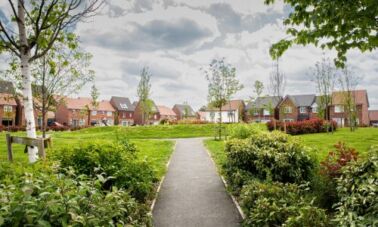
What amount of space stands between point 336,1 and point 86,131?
4255cm

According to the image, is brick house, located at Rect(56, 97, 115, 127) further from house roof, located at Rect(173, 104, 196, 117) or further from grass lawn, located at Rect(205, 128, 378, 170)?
grass lawn, located at Rect(205, 128, 378, 170)

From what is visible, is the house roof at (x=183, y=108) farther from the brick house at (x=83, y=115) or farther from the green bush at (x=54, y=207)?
the green bush at (x=54, y=207)

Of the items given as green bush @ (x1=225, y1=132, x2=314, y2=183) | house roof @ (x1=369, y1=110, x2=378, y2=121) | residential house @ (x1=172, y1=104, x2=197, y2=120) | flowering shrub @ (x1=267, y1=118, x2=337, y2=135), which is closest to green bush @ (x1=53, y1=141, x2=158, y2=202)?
green bush @ (x1=225, y1=132, x2=314, y2=183)

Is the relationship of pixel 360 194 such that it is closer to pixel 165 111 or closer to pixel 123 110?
pixel 123 110

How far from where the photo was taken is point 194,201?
8.63 meters

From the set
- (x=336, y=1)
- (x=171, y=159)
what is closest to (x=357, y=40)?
(x=336, y=1)

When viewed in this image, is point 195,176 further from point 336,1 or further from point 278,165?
point 336,1

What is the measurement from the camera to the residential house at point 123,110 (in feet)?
292

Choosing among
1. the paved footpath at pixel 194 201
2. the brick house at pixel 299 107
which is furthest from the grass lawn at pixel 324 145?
the brick house at pixel 299 107

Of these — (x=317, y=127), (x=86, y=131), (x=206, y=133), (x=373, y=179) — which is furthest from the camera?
(x=86, y=131)

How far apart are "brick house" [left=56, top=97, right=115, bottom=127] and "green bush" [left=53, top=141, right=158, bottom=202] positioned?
68043 mm

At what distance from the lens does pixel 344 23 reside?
7.10 meters

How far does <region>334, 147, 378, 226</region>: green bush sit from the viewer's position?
484cm

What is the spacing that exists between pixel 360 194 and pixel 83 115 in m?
77.1
